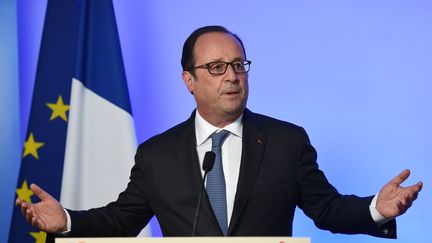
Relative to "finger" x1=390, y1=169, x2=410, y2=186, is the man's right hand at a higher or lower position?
lower

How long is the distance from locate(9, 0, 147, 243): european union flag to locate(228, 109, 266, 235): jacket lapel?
0.98m

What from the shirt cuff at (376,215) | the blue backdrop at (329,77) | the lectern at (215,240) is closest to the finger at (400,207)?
the shirt cuff at (376,215)

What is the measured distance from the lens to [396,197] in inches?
84.3

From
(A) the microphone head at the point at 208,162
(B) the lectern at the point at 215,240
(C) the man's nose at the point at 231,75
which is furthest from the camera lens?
(C) the man's nose at the point at 231,75

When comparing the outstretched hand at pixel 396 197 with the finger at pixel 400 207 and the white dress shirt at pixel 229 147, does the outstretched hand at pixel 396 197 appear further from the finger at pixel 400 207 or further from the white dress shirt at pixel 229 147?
the white dress shirt at pixel 229 147

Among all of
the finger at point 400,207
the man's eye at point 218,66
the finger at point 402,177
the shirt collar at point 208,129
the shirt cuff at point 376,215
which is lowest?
the shirt cuff at point 376,215

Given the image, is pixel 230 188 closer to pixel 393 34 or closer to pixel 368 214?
pixel 368 214

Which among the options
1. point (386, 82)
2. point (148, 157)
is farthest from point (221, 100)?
point (386, 82)

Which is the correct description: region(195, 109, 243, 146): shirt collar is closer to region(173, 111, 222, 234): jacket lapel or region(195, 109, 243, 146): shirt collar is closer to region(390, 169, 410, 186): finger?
region(173, 111, 222, 234): jacket lapel

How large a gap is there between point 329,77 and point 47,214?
194 cm

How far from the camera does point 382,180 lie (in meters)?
3.57

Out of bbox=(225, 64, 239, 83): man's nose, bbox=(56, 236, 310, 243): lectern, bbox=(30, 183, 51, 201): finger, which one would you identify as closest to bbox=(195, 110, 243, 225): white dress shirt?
bbox=(225, 64, 239, 83): man's nose

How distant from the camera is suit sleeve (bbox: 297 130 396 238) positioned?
2.27 meters

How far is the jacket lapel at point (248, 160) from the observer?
2.42 meters
